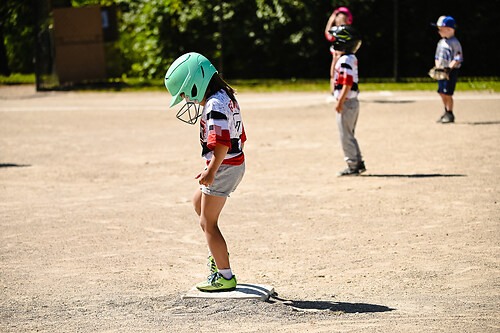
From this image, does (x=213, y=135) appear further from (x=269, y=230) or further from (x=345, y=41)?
(x=345, y=41)

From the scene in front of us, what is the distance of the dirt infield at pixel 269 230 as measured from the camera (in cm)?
471

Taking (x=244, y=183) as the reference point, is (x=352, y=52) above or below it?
above

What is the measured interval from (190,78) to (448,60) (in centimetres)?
906

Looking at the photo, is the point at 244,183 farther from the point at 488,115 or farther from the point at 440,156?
the point at 488,115

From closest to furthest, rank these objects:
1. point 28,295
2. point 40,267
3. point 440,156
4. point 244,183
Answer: point 28,295 < point 40,267 < point 244,183 < point 440,156

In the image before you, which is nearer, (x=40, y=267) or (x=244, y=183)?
(x=40, y=267)

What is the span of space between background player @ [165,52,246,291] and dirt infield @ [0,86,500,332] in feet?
1.33

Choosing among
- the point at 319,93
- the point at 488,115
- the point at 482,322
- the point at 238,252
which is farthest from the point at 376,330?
the point at 319,93

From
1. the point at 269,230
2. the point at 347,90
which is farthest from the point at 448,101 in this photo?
the point at 269,230

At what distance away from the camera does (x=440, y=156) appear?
10180 millimetres

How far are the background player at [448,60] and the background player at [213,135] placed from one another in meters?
8.53

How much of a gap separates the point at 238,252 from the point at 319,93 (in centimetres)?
1243

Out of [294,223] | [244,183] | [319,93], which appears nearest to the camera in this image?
[294,223]

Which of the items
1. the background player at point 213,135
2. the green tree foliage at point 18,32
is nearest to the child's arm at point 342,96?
the background player at point 213,135
